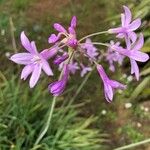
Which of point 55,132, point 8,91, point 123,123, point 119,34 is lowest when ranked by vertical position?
point 123,123

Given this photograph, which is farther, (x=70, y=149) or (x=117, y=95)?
(x=117, y=95)

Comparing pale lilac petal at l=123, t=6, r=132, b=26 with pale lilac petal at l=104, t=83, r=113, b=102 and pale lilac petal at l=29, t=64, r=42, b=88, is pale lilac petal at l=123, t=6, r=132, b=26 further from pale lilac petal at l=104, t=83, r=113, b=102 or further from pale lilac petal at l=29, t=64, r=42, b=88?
pale lilac petal at l=29, t=64, r=42, b=88

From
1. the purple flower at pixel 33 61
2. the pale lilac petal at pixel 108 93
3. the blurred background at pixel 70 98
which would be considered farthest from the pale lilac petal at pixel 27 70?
the blurred background at pixel 70 98

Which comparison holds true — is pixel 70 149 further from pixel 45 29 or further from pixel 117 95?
pixel 45 29

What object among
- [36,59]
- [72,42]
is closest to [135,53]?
[72,42]

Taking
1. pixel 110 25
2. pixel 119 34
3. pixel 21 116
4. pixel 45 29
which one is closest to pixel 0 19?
pixel 45 29

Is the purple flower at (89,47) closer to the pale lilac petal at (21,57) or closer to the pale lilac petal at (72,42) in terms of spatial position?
the pale lilac petal at (72,42)
